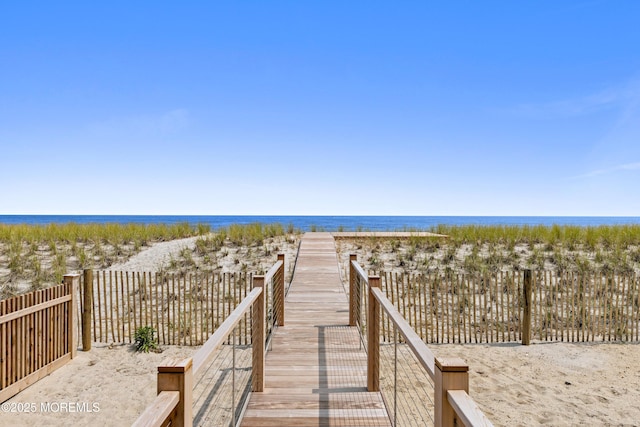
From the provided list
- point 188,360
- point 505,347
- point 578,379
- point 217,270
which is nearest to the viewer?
point 188,360

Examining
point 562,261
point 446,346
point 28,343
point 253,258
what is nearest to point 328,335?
point 446,346

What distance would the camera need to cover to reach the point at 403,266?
12.1 m

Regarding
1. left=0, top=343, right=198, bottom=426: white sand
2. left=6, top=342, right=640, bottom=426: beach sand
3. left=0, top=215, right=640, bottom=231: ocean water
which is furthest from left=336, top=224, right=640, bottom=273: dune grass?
left=0, top=215, right=640, bottom=231: ocean water

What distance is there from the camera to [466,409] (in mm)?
1412

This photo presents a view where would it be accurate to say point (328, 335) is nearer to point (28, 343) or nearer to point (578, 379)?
point (578, 379)

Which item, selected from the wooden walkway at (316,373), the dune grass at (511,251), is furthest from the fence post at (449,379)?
the dune grass at (511,251)

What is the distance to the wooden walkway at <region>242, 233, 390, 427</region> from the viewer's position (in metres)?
3.50

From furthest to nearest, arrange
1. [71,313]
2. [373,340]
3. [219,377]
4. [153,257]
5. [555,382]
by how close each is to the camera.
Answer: [153,257]
[71,313]
[219,377]
[555,382]
[373,340]

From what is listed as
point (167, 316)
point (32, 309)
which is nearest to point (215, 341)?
point (32, 309)

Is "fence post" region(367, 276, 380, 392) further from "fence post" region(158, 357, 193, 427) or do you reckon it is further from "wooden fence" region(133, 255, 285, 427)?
"fence post" region(158, 357, 193, 427)

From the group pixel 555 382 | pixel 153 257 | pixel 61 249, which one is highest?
pixel 61 249

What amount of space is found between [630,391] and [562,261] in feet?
24.9

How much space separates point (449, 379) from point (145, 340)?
680cm

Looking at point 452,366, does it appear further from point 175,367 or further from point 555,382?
point 555,382
